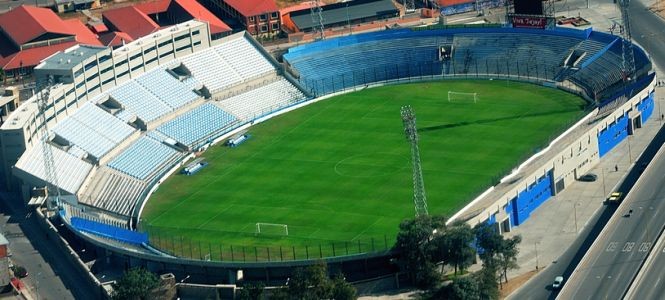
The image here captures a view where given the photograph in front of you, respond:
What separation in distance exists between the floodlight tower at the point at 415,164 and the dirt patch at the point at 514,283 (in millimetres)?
8906

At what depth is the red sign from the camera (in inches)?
6924

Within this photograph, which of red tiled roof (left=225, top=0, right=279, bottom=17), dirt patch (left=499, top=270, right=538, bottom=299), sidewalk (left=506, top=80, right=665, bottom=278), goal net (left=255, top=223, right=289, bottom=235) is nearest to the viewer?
dirt patch (left=499, top=270, right=538, bottom=299)

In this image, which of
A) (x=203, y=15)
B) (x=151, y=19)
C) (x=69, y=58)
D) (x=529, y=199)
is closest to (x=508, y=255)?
(x=529, y=199)

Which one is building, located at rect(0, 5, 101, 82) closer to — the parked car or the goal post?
the goal post

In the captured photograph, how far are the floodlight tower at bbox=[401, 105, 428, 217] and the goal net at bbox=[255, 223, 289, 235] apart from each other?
11605 mm

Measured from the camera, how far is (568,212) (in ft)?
466

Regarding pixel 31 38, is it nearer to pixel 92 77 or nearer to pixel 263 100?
pixel 92 77

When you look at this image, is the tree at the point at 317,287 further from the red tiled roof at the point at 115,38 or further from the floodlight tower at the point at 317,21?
the floodlight tower at the point at 317,21

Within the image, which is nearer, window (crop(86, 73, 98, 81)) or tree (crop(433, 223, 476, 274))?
tree (crop(433, 223, 476, 274))

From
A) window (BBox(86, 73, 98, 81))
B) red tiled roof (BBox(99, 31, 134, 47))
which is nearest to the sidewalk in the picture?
window (BBox(86, 73, 98, 81))

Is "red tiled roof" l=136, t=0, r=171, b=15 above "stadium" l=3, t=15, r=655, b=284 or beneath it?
above

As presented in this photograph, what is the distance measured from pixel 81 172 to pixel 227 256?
24.6m

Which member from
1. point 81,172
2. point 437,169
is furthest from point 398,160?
point 81,172

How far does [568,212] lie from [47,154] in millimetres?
48759
